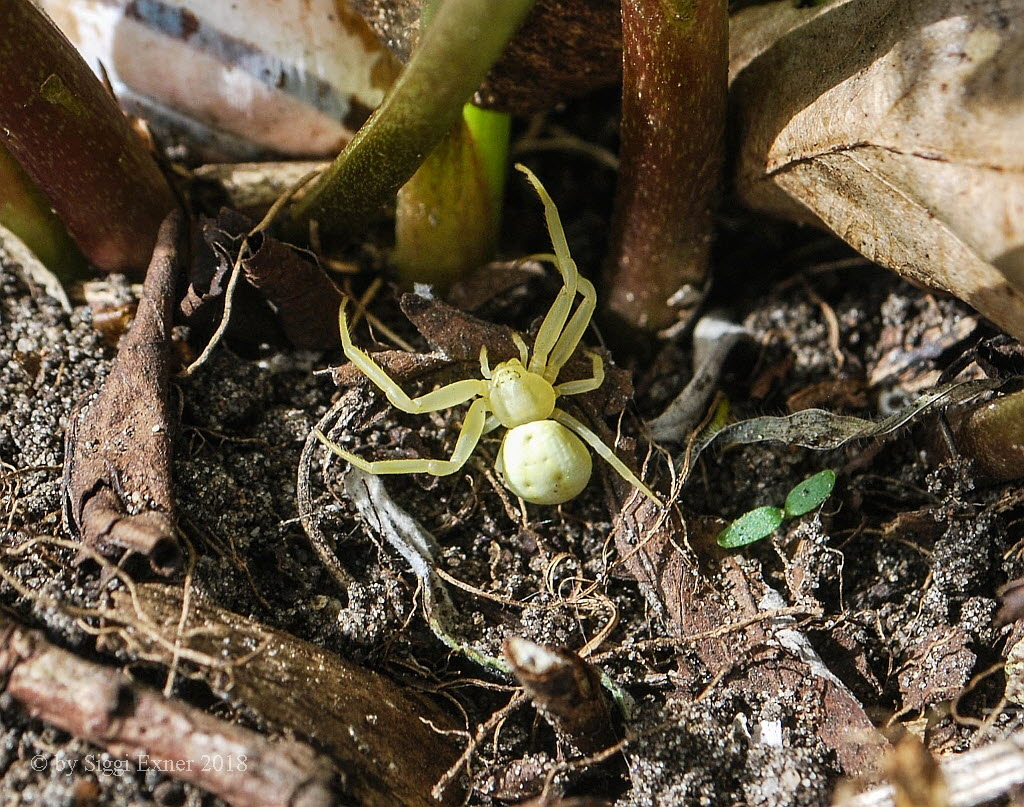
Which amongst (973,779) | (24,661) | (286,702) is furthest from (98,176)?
(973,779)

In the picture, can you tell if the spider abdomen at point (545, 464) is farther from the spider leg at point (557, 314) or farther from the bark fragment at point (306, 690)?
the bark fragment at point (306, 690)

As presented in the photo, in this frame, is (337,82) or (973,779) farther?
(337,82)

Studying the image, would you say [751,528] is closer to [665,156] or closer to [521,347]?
[521,347]

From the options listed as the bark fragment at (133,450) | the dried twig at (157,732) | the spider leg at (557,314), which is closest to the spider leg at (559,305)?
the spider leg at (557,314)

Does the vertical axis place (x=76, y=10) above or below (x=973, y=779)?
above

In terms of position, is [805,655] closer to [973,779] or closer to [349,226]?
[973,779]

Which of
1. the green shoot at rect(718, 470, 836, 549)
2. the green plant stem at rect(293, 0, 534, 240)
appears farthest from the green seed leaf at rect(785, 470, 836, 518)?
the green plant stem at rect(293, 0, 534, 240)

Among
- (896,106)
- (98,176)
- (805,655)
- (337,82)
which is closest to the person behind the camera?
(896,106)
